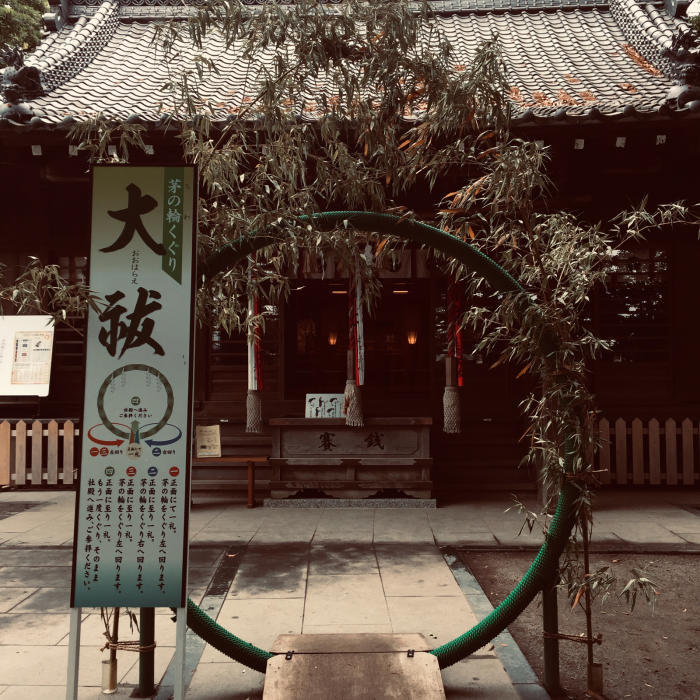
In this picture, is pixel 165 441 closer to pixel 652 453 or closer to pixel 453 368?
pixel 453 368

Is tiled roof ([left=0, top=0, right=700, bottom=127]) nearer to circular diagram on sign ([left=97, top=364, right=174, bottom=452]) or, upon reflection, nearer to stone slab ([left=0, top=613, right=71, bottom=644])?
circular diagram on sign ([left=97, top=364, right=174, bottom=452])

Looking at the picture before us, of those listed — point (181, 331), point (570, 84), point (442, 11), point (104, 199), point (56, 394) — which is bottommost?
point (56, 394)

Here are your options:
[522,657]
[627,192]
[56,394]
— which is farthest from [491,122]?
[56,394]

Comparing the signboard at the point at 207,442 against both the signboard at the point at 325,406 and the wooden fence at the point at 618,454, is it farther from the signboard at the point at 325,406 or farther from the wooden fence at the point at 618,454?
the wooden fence at the point at 618,454

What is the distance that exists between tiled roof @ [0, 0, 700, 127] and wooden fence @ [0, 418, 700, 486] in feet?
14.5

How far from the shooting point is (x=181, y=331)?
293 cm

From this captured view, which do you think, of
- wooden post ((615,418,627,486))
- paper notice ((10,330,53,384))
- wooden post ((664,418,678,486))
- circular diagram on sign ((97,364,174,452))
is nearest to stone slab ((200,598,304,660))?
circular diagram on sign ((97,364,174,452))

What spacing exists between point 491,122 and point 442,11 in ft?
36.2

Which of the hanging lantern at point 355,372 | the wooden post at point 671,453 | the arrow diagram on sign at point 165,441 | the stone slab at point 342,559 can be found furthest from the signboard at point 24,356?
the wooden post at point 671,453

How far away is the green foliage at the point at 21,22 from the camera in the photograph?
11505 millimetres

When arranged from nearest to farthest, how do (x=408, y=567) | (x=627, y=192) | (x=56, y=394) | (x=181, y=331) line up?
(x=181, y=331) < (x=408, y=567) < (x=627, y=192) < (x=56, y=394)

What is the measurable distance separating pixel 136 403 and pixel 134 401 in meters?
0.01

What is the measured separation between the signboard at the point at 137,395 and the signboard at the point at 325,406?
5546 millimetres

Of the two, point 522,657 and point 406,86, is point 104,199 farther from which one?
point 522,657
